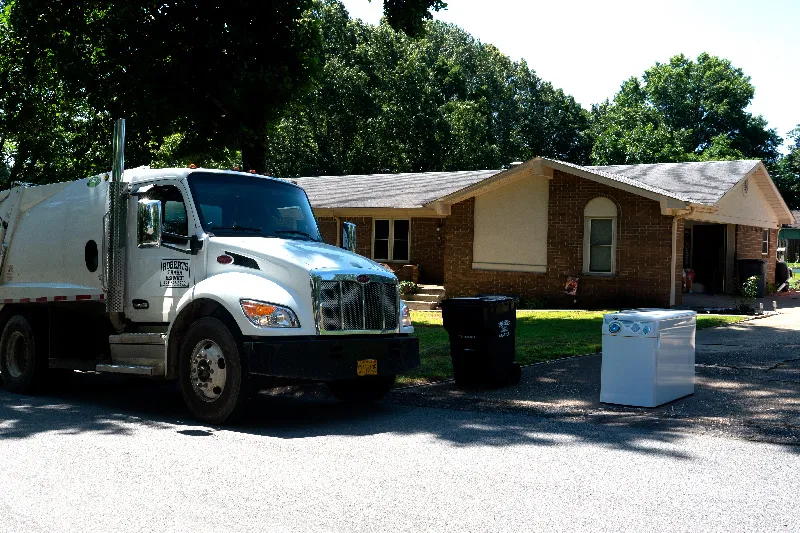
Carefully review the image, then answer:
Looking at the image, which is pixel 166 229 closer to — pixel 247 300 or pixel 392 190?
pixel 247 300

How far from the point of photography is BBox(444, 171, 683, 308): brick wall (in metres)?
22.2

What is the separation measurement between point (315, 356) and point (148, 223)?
2.56 meters

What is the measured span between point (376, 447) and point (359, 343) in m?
1.38

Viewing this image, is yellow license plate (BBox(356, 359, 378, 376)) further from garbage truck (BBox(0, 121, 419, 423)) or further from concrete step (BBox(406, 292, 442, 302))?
concrete step (BBox(406, 292, 442, 302))

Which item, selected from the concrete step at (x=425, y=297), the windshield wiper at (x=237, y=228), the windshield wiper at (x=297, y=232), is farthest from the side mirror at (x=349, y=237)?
the concrete step at (x=425, y=297)

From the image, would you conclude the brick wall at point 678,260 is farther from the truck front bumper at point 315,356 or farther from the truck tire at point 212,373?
the truck tire at point 212,373

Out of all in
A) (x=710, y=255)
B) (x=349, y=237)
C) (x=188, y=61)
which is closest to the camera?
(x=349, y=237)

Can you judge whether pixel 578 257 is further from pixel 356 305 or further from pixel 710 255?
pixel 356 305

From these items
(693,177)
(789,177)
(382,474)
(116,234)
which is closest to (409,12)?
(693,177)

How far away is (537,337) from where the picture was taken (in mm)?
A: 16188

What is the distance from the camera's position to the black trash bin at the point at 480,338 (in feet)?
33.7

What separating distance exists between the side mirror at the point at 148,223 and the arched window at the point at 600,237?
15.7 m

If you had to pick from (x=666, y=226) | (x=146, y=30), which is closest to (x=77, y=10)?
(x=146, y=30)

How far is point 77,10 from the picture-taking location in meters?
19.2
